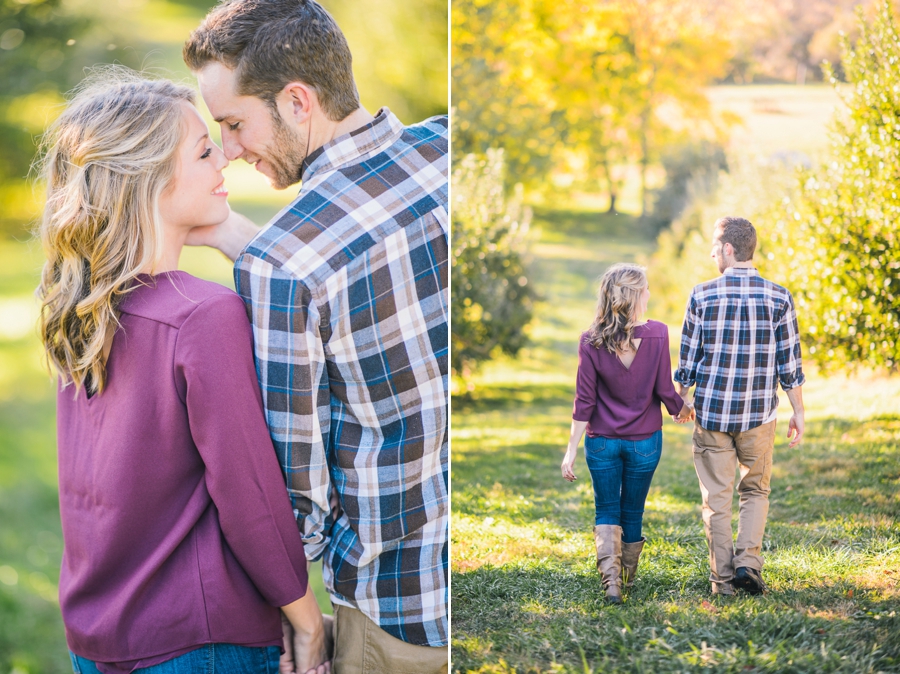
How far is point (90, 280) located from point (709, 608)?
6.43 feet

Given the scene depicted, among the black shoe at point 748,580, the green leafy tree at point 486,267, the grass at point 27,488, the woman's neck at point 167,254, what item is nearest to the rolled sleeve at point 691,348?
the black shoe at point 748,580

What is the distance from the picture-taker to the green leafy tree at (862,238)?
2.72 m

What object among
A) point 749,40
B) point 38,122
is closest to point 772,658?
point 749,40

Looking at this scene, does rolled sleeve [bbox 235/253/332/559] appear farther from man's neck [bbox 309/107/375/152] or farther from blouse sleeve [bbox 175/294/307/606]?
man's neck [bbox 309/107/375/152]

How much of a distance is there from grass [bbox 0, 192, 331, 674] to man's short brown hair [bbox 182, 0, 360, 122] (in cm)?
83

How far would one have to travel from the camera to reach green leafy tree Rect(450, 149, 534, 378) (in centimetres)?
660

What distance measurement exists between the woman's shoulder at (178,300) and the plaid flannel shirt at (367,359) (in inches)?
2.3

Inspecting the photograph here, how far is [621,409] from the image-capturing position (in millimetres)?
2484

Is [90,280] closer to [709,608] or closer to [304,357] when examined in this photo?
[304,357]

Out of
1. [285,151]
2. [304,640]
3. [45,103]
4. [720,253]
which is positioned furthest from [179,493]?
[45,103]

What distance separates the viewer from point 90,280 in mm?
1875

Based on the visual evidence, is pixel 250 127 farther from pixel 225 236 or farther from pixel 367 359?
pixel 367 359

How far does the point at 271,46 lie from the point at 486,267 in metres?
5.03

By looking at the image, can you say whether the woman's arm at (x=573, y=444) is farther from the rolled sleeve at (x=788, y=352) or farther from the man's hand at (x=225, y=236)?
the man's hand at (x=225, y=236)
